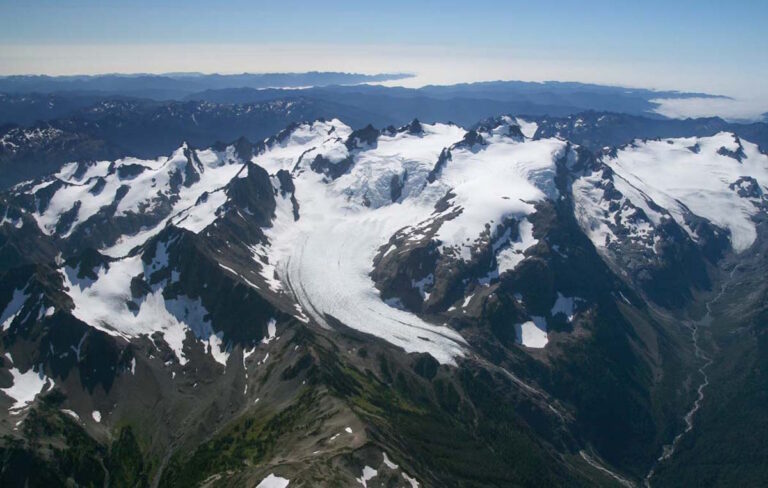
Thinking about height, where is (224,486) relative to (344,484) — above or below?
below

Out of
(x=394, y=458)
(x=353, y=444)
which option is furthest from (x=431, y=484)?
(x=353, y=444)

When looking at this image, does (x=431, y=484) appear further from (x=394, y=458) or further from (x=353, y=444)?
(x=353, y=444)

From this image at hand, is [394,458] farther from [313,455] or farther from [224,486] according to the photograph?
[224,486]

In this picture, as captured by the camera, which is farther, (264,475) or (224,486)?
(224,486)

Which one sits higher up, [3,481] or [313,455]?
[313,455]

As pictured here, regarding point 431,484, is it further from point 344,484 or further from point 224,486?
point 224,486

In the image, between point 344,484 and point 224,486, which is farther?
point 224,486

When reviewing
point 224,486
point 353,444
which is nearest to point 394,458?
point 353,444

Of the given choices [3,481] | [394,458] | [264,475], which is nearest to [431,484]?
[394,458]
